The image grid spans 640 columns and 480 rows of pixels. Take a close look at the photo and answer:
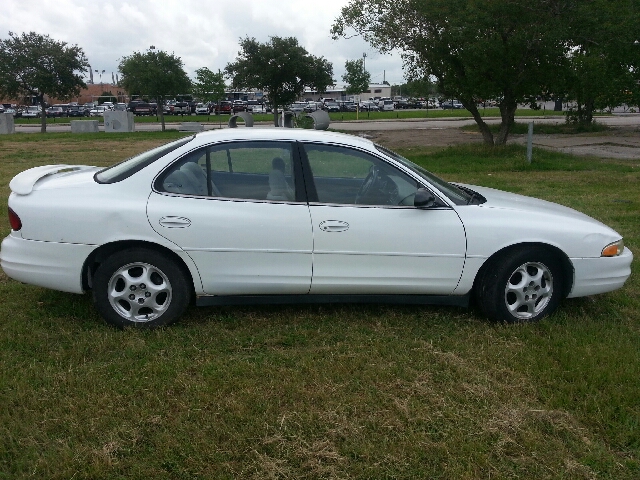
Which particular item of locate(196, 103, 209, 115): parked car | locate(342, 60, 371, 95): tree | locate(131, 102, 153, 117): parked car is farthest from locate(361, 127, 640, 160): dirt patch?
locate(131, 102, 153, 117): parked car

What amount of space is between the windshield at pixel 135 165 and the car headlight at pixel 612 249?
3.29m

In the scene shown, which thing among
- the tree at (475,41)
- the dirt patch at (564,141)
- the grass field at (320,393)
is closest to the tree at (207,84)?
the dirt patch at (564,141)

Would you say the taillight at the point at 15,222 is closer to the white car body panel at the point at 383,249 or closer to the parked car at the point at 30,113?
the white car body panel at the point at 383,249

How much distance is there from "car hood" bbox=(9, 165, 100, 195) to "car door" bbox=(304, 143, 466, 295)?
1780 mm

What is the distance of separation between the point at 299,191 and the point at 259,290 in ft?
2.58

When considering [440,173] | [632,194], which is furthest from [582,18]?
[632,194]

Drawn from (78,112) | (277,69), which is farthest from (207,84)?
(78,112)

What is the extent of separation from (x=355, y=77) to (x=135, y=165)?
51.8 metres

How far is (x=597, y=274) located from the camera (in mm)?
4734

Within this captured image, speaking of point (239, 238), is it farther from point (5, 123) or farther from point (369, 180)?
point (5, 123)

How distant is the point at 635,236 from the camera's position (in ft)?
24.1

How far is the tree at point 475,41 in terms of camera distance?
15695mm

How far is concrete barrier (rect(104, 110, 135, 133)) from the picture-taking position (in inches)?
1319

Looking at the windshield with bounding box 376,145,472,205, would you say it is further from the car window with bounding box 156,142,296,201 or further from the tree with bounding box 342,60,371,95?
the tree with bounding box 342,60,371,95
